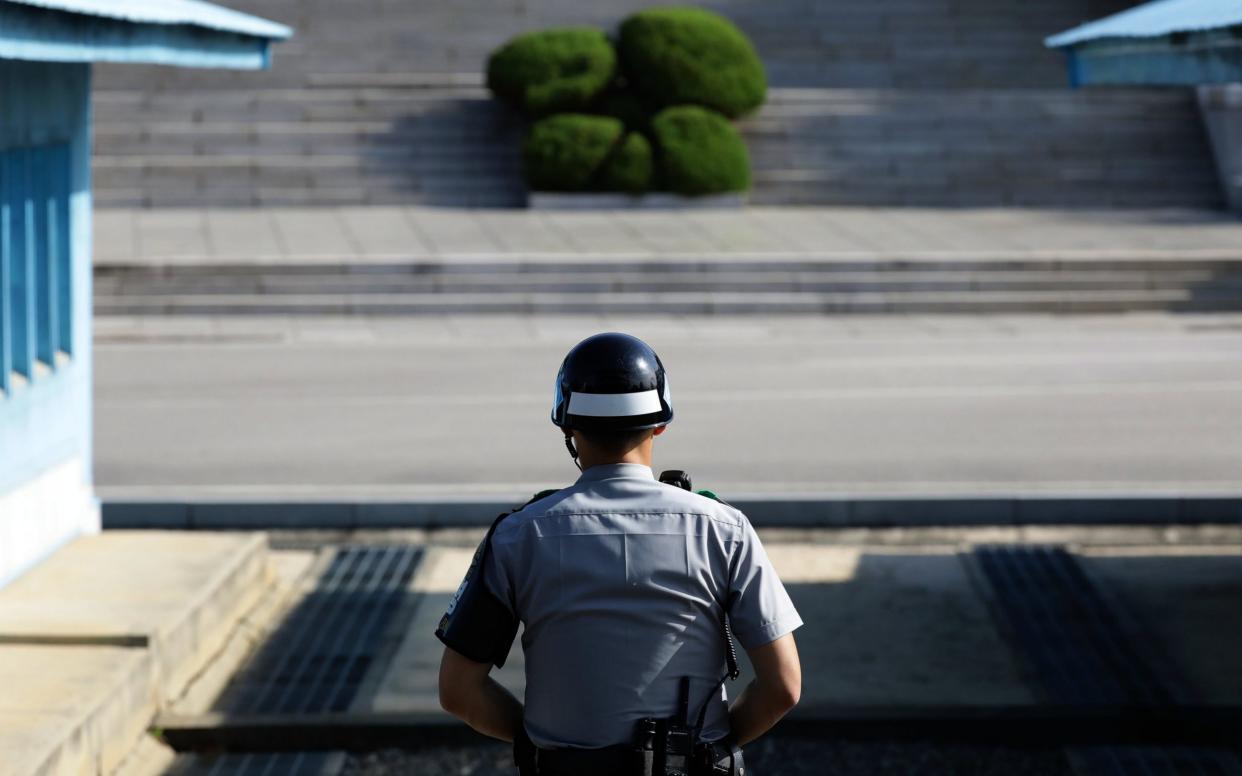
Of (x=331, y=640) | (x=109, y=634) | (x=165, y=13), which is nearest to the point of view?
(x=109, y=634)

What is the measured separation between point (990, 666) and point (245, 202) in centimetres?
1763

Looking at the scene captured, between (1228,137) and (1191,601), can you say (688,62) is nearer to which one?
(1228,137)

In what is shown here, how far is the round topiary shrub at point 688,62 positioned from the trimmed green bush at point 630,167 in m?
1.04

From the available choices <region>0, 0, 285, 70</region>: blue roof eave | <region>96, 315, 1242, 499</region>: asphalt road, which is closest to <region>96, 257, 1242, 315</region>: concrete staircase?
<region>96, 315, 1242, 499</region>: asphalt road

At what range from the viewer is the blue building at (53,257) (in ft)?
23.9

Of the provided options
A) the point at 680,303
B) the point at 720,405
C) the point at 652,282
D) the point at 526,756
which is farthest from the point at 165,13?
the point at 652,282

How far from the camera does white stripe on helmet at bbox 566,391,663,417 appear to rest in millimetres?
3182

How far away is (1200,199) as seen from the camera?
23.5 metres

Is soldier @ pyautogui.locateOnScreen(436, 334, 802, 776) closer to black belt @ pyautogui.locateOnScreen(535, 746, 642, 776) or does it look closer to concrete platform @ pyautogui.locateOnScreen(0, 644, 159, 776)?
black belt @ pyautogui.locateOnScreen(535, 746, 642, 776)

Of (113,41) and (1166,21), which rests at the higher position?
(1166,21)

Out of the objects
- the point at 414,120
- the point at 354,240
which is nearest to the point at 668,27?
the point at 414,120

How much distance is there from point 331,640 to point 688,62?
1658 centimetres

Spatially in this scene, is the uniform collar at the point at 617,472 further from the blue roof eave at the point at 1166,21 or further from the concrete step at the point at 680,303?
the concrete step at the point at 680,303

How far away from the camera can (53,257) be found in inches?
314
